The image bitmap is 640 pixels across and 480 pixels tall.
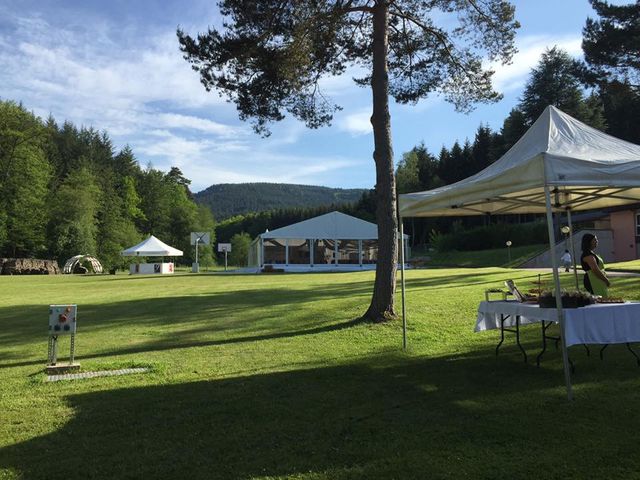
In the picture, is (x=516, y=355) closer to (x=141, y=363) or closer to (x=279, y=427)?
(x=279, y=427)

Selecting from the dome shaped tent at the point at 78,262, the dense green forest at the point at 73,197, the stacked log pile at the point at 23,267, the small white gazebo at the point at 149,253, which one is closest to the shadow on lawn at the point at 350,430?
the small white gazebo at the point at 149,253

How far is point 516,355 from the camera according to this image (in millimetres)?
6609

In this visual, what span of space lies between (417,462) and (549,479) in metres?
0.79

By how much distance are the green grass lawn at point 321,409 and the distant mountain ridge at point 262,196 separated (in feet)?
476

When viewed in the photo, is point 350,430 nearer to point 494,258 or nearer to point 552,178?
point 552,178

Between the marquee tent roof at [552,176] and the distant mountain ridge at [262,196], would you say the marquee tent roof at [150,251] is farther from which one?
the distant mountain ridge at [262,196]

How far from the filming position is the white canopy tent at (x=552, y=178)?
4781 millimetres

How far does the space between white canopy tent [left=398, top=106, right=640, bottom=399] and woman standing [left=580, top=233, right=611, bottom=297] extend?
2.22 ft

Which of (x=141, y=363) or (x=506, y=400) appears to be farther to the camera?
(x=141, y=363)

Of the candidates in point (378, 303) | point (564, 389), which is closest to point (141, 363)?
point (378, 303)

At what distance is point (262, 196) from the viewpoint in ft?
527

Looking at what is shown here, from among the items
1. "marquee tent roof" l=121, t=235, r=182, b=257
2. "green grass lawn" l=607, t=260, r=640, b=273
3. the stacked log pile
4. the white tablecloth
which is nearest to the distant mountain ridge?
the stacked log pile

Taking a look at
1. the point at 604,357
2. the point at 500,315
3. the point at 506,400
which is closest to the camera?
the point at 506,400

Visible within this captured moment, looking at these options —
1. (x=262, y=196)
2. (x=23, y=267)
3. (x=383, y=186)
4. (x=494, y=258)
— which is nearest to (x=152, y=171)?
(x=23, y=267)
